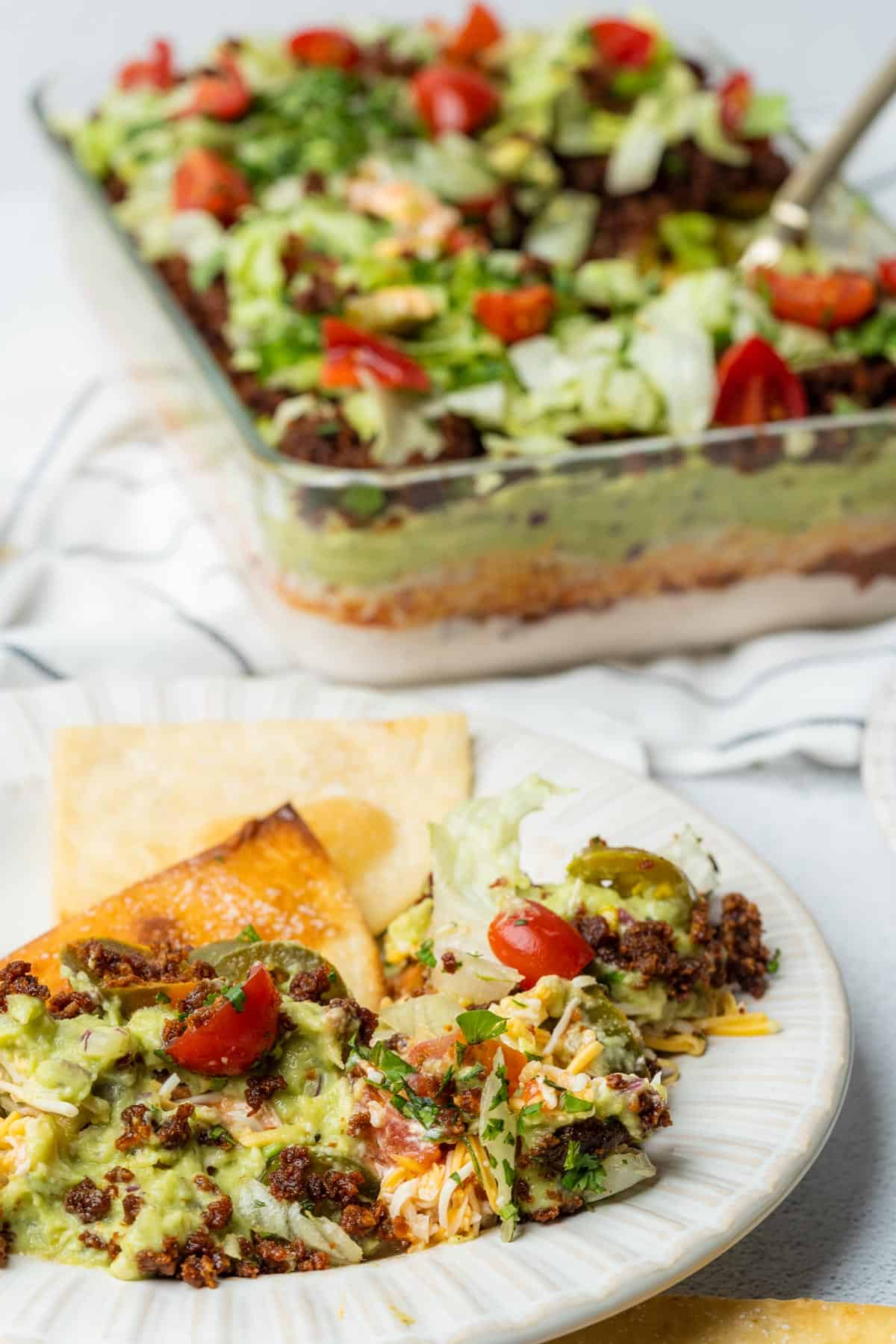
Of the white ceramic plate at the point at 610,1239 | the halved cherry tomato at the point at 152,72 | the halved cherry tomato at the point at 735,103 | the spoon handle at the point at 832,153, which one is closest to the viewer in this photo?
the white ceramic plate at the point at 610,1239

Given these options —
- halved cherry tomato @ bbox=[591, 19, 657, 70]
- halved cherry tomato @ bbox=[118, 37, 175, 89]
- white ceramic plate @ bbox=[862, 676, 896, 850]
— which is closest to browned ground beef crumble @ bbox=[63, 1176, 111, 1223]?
white ceramic plate @ bbox=[862, 676, 896, 850]

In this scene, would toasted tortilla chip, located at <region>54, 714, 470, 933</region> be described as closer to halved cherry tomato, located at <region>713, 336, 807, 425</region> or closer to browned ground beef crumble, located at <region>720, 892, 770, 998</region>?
browned ground beef crumble, located at <region>720, 892, 770, 998</region>

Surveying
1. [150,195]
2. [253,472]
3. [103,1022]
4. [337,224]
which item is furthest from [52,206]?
[103,1022]

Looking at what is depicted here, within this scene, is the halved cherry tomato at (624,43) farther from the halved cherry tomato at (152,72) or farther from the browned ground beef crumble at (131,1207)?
the browned ground beef crumble at (131,1207)

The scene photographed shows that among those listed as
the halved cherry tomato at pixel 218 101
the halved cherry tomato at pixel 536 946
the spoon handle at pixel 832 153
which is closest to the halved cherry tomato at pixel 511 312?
the spoon handle at pixel 832 153

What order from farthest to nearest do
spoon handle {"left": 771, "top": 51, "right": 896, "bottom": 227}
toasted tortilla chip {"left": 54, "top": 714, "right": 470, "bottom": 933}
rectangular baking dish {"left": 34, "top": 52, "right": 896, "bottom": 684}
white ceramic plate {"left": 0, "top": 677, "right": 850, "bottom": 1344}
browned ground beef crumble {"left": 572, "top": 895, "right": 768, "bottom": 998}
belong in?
spoon handle {"left": 771, "top": 51, "right": 896, "bottom": 227}
rectangular baking dish {"left": 34, "top": 52, "right": 896, "bottom": 684}
toasted tortilla chip {"left": 54, "top": 714, "right": 470, "bottom": 933}
browned ground beef crumble {"left": 572, "top": 895, "right": 768, "bottom": 998}
white ceramic plate {"left": 0, "top": 677, "right": 850, "bottom": 1344}

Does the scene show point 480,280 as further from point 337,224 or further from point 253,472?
point 253,472

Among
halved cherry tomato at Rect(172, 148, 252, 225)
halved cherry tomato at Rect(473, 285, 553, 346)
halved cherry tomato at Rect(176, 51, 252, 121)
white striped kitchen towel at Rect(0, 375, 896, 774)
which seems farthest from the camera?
halved cherry tomato at Rect(176, 51, 252, 121)
